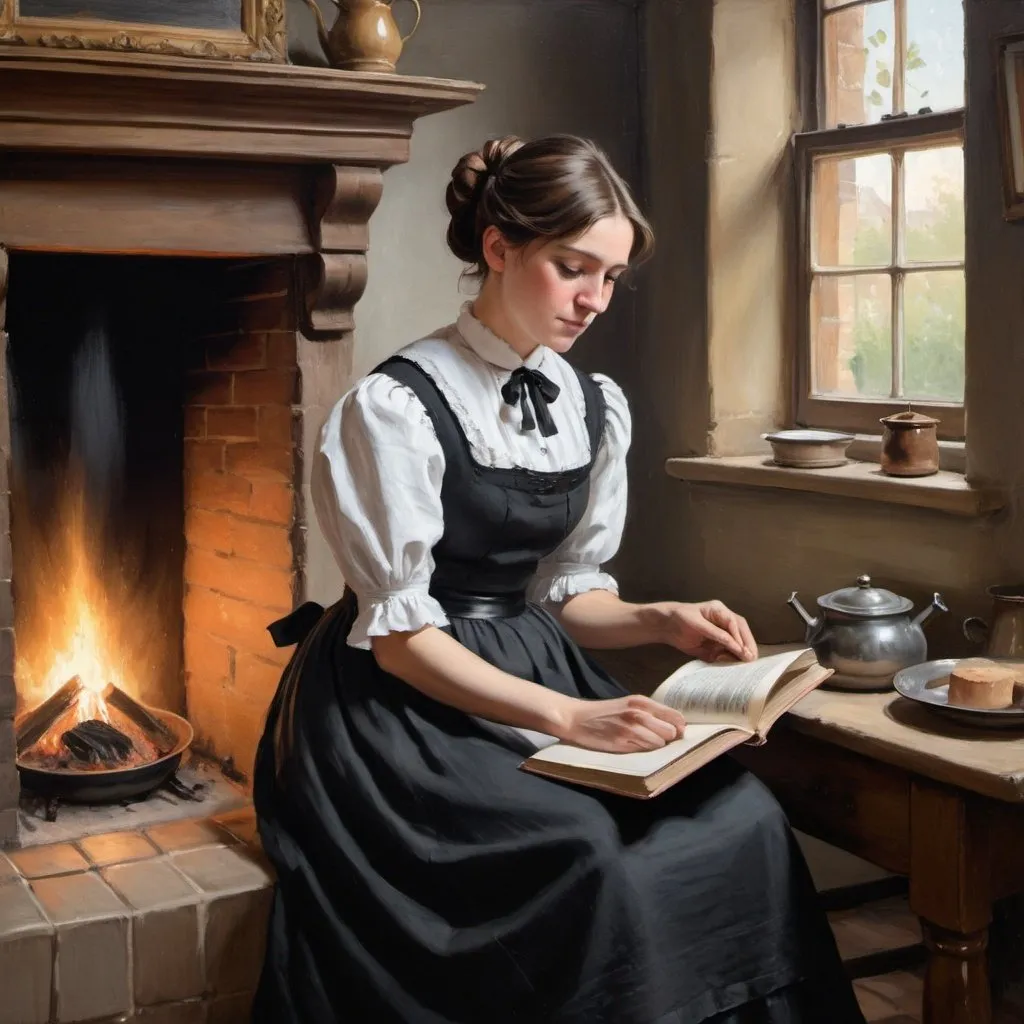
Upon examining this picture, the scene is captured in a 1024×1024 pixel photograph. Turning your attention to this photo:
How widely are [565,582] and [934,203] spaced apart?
4.02 ft

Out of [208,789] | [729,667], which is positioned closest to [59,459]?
[208,789]

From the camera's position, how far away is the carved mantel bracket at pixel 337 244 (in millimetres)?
2672

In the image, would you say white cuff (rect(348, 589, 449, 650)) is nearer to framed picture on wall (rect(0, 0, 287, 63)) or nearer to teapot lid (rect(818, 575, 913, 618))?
teapot lid (rect(818, 575, 913, 618))

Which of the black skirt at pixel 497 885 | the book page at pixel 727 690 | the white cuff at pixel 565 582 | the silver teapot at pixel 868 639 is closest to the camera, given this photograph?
the black skirt at pixel 497 885

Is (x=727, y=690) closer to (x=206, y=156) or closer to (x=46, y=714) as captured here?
(x=206, y=156)

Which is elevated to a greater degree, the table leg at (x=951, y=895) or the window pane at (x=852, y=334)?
the window pane at (x=852, y=334)

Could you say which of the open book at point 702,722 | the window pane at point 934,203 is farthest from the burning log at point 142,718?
the window pane at point 934,203

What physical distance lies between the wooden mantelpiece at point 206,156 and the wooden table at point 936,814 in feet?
4.39

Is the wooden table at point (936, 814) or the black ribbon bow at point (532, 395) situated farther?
the black ribbon bow at point (532, 395)

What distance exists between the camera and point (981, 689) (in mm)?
2121

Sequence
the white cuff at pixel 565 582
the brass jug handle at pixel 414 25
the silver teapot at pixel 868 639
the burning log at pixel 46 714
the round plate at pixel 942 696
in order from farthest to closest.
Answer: the burning log at pixel 46 714 < the brass jug handle at pixel 414 25 < the white cuff at pixel 565 582 < the silver teapot at pixel 868 639 < the round plate at pixel 942 696

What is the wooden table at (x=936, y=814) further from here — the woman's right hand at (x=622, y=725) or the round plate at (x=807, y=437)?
the round plate at (x=807, y=437)

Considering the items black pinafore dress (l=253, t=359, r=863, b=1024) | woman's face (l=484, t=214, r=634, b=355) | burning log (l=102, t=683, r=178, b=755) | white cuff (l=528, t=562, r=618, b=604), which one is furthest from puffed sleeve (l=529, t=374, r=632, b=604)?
burning log (l=102, t=683, r=178, b=755)

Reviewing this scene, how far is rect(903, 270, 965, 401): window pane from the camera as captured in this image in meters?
2.86
